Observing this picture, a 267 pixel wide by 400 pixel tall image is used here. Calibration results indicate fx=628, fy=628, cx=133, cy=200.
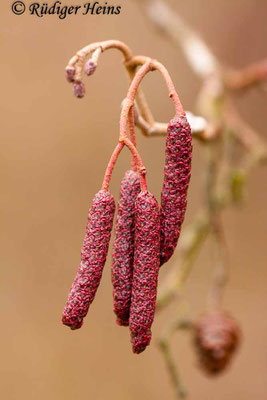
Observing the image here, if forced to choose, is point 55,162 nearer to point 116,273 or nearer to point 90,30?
point 90,30

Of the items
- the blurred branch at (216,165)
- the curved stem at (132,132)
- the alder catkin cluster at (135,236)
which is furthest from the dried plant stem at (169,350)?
the curved stem at (132,132)

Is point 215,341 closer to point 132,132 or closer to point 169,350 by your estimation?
point 169,350

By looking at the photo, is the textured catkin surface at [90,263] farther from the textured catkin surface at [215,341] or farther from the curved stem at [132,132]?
the textured catkin surface at [215,341]

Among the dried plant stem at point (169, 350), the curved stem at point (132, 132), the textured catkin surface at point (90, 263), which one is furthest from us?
the dried plant stem at point (169, 350)

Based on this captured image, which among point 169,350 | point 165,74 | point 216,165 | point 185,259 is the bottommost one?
point 169,350

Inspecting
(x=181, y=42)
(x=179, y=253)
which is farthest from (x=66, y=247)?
(x=181, y=42)

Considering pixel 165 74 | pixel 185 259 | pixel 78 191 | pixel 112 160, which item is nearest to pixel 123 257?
pixel 112 160
